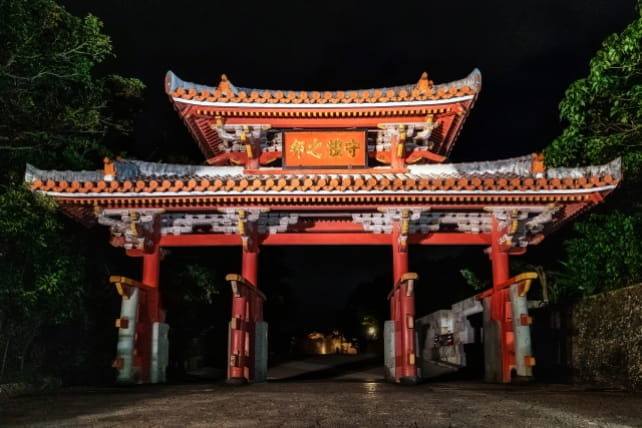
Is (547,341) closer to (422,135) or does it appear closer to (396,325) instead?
(396,325)

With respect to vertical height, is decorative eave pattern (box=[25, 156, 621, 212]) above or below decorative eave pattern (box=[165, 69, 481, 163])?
below

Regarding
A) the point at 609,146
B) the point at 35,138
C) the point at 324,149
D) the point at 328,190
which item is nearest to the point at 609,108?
the point at 609,146

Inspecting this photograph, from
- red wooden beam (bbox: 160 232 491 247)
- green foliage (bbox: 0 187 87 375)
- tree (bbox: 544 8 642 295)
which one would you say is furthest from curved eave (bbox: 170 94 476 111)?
green foliage (bbox: 0 187 87 375)

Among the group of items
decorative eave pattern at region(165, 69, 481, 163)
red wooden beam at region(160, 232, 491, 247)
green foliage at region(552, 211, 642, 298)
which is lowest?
green foliage at region(552, 211, 642, 298)

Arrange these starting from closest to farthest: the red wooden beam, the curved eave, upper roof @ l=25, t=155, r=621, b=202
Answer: upper roof @ l=25, t=155, r=621, b=202 → the red wooden beam → the curved eave

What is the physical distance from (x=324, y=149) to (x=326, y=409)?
8.62 metres

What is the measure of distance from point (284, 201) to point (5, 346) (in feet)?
20.3

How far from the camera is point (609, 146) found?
1172 cm

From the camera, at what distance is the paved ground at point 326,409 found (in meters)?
5.62

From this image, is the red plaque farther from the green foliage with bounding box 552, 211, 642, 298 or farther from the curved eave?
the green foliage with bounding box 552, 211, 642, 298

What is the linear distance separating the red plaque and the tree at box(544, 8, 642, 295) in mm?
4355

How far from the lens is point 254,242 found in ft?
42.5

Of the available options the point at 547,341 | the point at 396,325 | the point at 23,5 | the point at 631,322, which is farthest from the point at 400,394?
the point at 23,5

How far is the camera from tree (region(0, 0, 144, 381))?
1018cm
